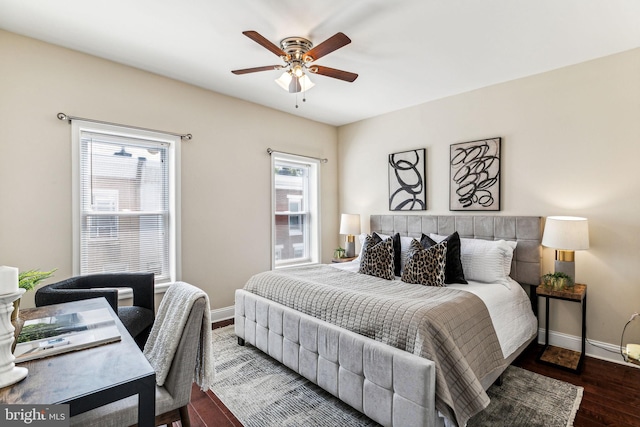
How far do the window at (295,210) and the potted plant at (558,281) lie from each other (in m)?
2.94

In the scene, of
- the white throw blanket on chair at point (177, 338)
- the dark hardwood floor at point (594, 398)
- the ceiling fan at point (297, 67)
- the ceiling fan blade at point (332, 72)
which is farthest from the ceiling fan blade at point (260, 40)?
the dark hardwood floor at point (594, 398)

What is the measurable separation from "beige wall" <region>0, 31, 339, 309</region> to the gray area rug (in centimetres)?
147

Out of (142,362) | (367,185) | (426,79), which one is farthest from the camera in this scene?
(367,185)

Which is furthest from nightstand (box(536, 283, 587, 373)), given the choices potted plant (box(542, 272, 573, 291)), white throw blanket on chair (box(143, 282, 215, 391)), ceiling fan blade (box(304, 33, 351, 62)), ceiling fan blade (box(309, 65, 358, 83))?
white throw blanket on chair (box(143, 282, 215, 391))

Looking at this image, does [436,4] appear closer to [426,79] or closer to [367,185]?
[426,79]

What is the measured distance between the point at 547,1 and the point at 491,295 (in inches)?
83.6

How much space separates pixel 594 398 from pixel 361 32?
3.21 meters

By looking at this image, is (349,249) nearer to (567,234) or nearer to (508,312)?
(508,312)

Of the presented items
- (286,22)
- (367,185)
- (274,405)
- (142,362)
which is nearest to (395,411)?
(274,405)

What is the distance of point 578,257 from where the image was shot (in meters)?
2.99

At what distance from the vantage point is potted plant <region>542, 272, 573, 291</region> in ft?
9.20

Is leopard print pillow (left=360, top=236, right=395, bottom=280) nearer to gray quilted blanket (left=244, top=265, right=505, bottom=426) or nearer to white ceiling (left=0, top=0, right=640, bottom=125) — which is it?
gray quilted blanket (left=244, top=265, right=505, bottom=426)

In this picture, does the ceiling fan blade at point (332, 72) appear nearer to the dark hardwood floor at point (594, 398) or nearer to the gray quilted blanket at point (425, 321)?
the gray quilted blanket at point (425, 321)

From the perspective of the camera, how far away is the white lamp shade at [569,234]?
2637 millimetres
